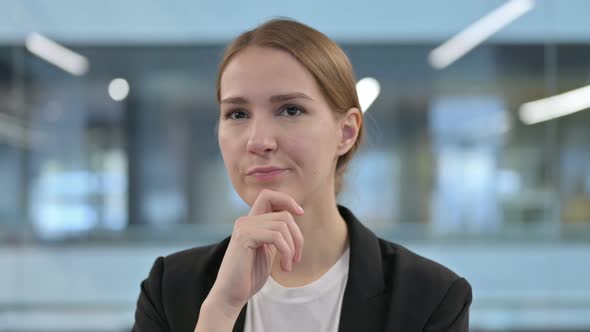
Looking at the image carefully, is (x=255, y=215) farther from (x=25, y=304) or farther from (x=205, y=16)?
(x=25, y=304)

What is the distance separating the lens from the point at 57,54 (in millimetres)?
3332

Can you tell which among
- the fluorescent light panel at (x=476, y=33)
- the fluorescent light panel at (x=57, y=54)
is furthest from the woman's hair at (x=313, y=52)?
the fluorescent light panel at (x=57, y=54)

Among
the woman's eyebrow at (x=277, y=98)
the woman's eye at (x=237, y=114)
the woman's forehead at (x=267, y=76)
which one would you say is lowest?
the woman's eye at (x=237, y=114)

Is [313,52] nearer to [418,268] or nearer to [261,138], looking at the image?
[261,138]

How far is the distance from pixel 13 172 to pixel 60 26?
82cm

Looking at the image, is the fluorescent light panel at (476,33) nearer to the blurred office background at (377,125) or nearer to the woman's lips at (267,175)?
the blurred office background at (377,125)

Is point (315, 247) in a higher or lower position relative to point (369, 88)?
lower

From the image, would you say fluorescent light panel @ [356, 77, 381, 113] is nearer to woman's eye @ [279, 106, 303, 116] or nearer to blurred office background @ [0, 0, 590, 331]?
blurred office background @ [0, 0, 590, 331]

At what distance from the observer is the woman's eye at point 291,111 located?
44.8 inches

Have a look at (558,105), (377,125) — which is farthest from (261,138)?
(558,105)

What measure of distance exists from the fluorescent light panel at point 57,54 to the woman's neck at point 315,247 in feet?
7.91

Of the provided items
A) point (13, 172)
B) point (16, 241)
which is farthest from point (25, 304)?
point (13, 172)

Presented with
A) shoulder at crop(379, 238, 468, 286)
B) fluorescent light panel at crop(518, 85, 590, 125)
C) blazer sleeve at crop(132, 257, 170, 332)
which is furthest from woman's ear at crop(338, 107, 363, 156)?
fluorescent light panel at crop(518, 85, 590, 125)

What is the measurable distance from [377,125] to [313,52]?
2.11 metres
